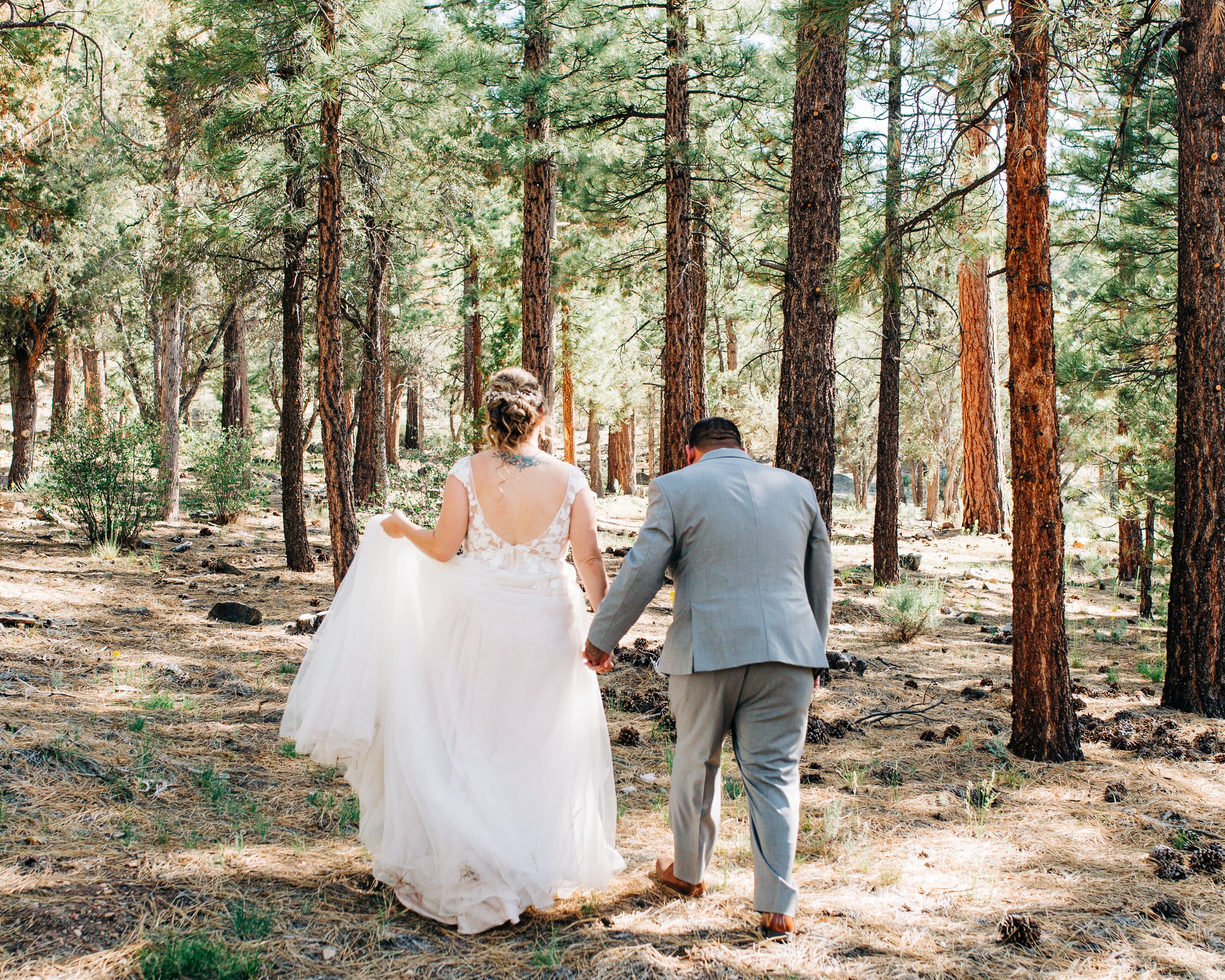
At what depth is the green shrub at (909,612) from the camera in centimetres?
898

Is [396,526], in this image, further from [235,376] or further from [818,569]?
[235,376]

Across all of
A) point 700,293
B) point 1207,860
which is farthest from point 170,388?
point 1207,860

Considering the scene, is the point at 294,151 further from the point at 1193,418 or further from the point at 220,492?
the point at 1193,418

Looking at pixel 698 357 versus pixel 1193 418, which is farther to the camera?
pixel 698 357

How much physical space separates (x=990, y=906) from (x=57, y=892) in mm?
3683

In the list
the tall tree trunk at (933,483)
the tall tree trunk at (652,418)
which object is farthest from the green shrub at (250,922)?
the tall tree trunk at (933,483)

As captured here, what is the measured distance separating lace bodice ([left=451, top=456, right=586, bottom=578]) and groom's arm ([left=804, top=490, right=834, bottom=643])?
100cm

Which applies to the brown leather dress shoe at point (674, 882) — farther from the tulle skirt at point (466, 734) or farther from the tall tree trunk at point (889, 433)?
the tall tree trunk at point (889, 433)

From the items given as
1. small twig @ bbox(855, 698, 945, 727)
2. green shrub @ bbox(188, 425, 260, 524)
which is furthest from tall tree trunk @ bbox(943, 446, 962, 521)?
small twig @ bbox(855, 698, 945, 727)

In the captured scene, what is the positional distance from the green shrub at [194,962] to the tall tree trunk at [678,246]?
872 cm

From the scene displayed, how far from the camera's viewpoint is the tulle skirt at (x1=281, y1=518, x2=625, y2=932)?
135 inches

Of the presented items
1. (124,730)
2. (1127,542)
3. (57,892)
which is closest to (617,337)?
(1127,542)

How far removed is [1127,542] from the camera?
13.8 m

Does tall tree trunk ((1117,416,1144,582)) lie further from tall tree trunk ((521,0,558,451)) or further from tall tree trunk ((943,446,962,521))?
tall tree trunk ((943,446,962,521))
